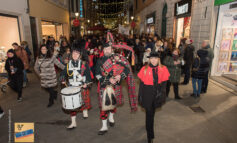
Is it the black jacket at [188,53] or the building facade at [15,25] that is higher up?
the building facade at [15,25]

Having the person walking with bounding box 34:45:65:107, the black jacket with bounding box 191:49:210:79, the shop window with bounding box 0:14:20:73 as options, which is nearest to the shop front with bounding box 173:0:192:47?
the black jacket with bounding box 191:49:210:79

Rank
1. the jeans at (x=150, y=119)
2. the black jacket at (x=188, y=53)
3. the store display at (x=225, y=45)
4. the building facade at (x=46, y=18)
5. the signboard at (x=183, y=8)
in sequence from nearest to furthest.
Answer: the jeans at (x=150, y=119) < the black jacket at (x=188, y=53) < the store display at (x=225, y=45) < the signboard at (x=183, y=8) < the building facade at (x=46, y=18)

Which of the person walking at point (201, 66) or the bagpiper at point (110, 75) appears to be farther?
the person walking at point (201, 66)

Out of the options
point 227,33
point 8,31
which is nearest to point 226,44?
point 227,33

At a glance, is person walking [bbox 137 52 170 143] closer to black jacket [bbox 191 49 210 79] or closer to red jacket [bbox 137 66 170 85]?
red jacket [bbox 137 66 170 85]

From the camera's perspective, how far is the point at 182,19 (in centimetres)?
1168

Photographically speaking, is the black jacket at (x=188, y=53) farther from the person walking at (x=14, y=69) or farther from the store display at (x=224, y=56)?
the person walking at (x=14, y=69)

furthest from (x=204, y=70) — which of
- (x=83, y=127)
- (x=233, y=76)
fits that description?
(x=83, y=127)

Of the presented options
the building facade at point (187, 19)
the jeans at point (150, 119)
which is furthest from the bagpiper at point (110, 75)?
the building facade at point (187, 19)

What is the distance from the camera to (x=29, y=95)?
21.7ft

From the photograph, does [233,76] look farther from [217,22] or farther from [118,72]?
[118,72]

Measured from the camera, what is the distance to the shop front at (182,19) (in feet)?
33.5

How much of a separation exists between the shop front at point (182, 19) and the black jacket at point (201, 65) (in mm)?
5168

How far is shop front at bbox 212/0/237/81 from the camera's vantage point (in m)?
7.71
